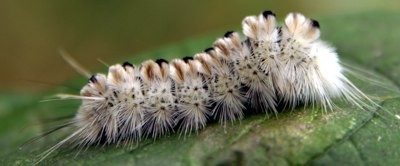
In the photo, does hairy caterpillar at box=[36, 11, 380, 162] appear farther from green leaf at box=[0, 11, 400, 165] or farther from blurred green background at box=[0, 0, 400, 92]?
blurred green background at box=[0, 0, 400, 92]

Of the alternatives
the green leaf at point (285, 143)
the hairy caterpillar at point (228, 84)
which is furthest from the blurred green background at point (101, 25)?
the hairy caterpillar at point (228, 84)

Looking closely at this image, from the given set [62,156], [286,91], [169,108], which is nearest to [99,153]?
[62,156]

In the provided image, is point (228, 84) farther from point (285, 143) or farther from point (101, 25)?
point (101, 25)

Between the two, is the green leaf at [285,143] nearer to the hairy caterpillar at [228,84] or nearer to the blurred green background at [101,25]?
the hairy caterpillar at [228,84]

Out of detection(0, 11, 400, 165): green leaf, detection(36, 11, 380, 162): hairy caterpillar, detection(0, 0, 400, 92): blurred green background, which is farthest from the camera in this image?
detection(0, 0, 400, 92): blurred green background

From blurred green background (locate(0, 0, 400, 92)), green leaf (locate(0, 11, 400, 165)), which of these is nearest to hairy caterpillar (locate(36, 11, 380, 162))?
green leaf (locate(0, 11, 400, 165))

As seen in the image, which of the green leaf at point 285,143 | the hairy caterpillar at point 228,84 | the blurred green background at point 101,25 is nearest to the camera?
the green leaf at point 285,143
